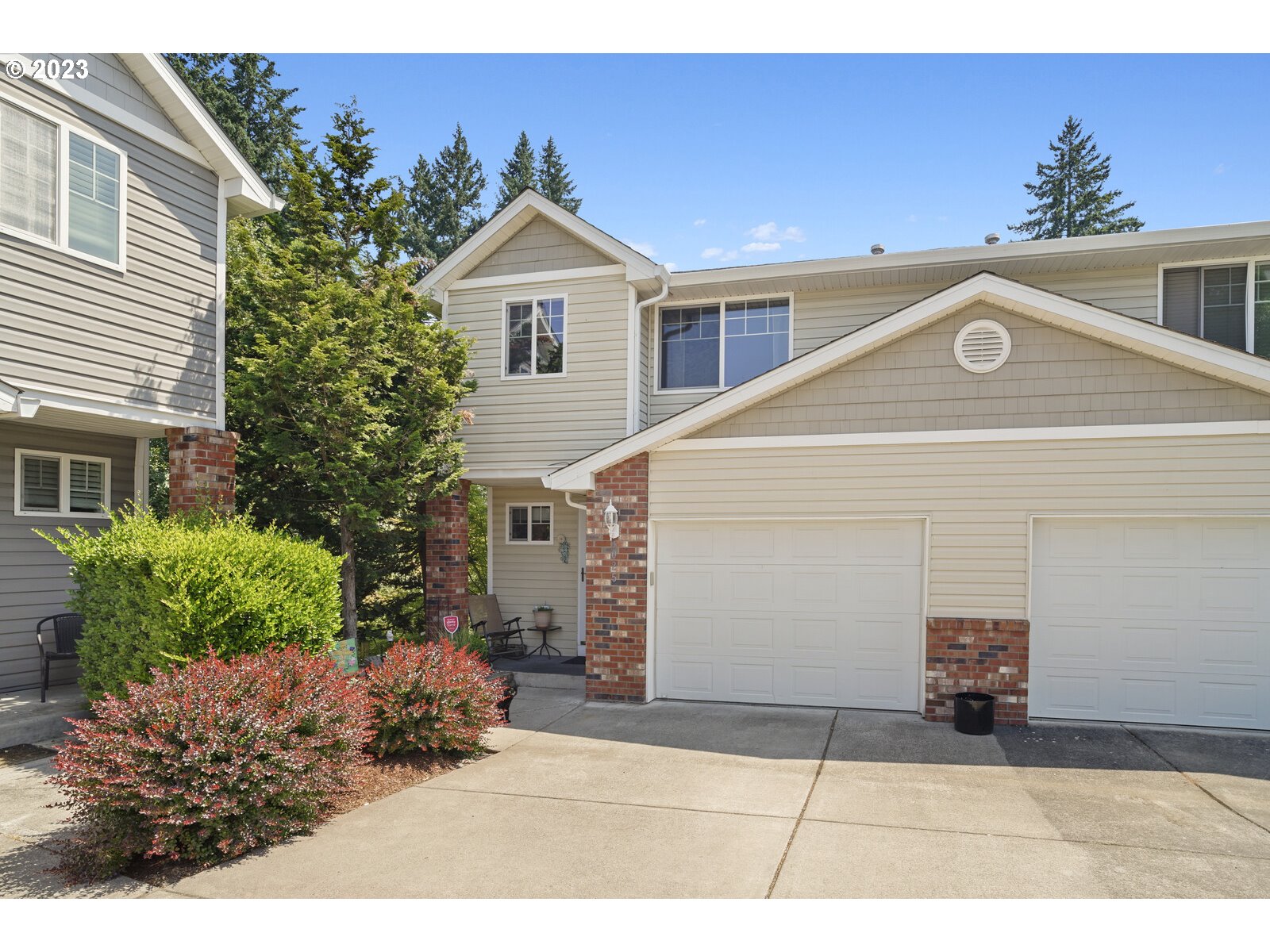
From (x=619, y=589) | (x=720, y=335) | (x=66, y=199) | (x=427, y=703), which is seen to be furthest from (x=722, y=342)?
(x=66, y=199)

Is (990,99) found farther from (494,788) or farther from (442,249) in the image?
(442,249)

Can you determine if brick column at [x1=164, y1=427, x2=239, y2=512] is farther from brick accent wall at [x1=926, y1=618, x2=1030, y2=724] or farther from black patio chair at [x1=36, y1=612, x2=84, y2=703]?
brick accent wall at [x1=926, y1=618, x2=1030, y2=724]

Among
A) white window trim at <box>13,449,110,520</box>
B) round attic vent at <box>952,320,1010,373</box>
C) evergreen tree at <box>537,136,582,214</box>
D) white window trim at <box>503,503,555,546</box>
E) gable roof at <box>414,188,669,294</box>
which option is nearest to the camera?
round attic vent at <box>952,320,1010,373</box>

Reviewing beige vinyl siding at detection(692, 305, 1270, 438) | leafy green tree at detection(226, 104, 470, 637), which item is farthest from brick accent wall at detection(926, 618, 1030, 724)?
leafy green tree at detection(226, 104, 470, 637)

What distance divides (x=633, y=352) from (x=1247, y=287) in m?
8.05

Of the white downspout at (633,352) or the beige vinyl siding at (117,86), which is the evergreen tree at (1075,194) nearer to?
the white downspout at (633,352)

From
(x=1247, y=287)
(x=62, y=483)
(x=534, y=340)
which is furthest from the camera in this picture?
(x=534, y=340)

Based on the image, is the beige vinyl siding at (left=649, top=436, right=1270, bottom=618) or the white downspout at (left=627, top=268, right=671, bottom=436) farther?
the white downspout at (left=627, top=268, right=671, bottom=436)

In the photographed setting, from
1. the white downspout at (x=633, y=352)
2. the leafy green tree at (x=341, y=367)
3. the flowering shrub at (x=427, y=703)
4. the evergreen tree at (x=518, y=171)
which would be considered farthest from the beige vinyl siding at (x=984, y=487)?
the evergreen tree at (x=518, y=171)

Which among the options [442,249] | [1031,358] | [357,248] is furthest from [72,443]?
[442,249]

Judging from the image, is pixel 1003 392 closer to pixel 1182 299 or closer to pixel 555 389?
pixel 1182 299

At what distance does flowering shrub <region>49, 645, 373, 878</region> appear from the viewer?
4762mm

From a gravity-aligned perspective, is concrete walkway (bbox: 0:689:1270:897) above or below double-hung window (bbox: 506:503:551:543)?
below

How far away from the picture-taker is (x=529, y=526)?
44.0 feet
